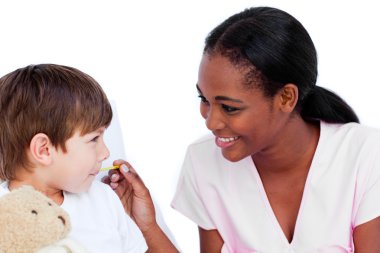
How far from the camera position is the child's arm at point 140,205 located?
77.0 inches

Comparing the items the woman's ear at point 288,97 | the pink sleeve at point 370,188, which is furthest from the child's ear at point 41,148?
the pink sleeve at point 370,188

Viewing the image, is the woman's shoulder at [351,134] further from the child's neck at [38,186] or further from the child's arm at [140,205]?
the child's neck at [38,186]

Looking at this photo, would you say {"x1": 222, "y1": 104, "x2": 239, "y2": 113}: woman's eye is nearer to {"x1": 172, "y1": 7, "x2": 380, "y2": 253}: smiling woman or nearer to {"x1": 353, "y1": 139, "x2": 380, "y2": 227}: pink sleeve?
{"x1": 172, "y1": 7, "x2": 380, "y2": 253}: smiling woman

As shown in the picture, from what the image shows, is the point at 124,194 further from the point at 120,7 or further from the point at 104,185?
the point at 120,7

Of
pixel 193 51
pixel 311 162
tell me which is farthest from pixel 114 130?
pixel 193 51

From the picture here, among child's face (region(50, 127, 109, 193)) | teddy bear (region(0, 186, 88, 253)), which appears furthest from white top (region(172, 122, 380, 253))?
teddy bear (region(0, 186, 88, 253))

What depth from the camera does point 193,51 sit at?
2.89 metres

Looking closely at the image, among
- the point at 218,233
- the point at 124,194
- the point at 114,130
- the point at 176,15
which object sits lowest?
the point at 218,233

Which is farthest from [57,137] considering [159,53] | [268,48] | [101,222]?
[159,53]

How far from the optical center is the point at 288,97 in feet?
5.86

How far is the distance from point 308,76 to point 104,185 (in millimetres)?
588

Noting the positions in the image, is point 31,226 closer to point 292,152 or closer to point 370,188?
point 292,152

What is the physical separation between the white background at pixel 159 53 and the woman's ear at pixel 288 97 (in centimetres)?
87

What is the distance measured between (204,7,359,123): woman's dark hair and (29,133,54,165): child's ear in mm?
446
